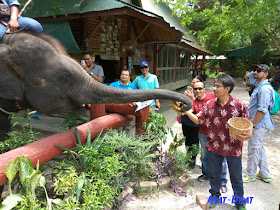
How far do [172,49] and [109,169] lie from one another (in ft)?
39.9

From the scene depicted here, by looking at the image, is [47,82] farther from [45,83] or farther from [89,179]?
[89,179]

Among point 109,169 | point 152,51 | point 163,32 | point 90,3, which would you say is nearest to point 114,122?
point 109,169

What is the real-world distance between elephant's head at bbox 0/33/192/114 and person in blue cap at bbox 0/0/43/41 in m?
0.11

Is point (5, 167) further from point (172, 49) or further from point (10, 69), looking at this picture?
point (172, 49)

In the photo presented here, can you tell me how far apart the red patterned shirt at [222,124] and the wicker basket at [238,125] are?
0.15m

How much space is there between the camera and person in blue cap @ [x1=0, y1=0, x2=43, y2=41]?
2.44m

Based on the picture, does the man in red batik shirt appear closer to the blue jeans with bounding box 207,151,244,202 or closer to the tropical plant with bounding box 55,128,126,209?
the blue jeans with bounding box 207,151,244,202

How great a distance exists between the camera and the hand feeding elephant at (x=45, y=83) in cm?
234

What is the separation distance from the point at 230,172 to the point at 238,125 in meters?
0.71

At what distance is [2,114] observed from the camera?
265cm

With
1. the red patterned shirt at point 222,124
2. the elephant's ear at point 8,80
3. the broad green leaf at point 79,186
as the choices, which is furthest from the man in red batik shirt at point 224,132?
the elephant's ear at point 8,80

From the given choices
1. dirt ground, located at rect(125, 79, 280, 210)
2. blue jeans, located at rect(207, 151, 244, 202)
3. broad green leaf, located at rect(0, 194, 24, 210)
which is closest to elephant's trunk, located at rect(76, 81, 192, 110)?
blue jeans, located at rect(207, 151, 244, 202)

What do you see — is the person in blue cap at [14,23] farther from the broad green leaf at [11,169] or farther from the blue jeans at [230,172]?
the blue jeans at [230,172]

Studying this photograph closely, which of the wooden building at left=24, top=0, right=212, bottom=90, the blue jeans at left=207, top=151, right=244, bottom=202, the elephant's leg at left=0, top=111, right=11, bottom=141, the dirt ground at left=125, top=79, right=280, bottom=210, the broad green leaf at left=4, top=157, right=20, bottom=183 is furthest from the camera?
the wooden building at left=24, top=0, right=212, bottom=90
